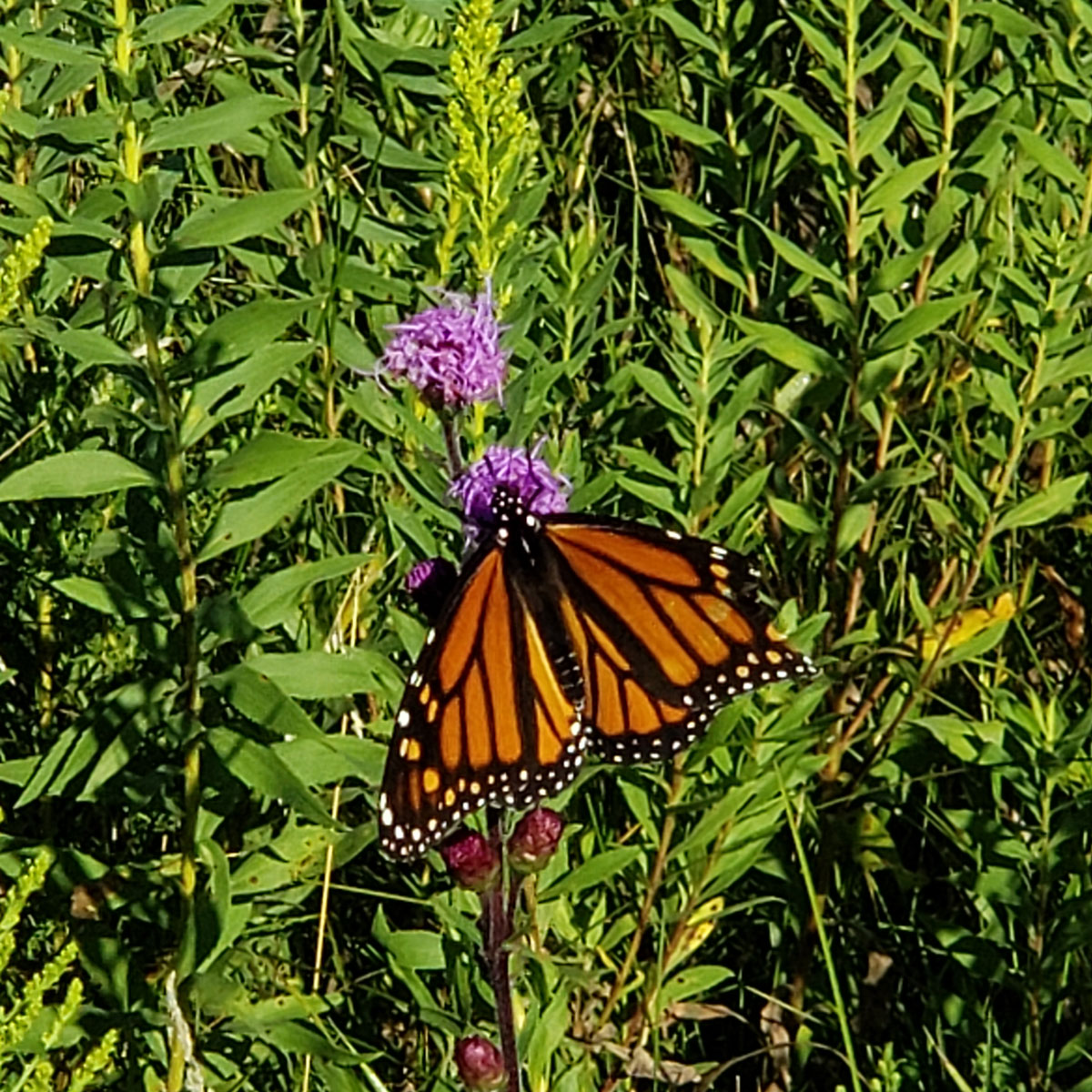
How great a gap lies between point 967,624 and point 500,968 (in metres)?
1.38

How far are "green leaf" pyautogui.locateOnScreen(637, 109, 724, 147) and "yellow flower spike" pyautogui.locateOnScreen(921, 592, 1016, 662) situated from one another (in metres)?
1.01

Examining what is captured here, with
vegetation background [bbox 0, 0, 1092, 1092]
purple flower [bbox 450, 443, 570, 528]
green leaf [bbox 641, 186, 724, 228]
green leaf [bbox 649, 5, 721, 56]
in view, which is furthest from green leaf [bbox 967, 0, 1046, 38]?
purple flower [bbox 450, 443, 570, 528]

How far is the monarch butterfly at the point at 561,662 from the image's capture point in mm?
2527

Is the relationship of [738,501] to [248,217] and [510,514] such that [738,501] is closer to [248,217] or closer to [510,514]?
[510,514]

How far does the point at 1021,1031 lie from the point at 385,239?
5.58 ft

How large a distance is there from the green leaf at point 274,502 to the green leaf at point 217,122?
0.48m

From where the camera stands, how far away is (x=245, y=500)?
2.63 metres

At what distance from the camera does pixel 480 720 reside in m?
2.61

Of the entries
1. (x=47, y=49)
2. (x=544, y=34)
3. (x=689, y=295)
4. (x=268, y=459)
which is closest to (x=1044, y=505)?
Answer: (x=689, y=295)

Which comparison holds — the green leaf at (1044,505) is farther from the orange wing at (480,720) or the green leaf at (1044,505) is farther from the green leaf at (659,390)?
the orange wing at (480,720)

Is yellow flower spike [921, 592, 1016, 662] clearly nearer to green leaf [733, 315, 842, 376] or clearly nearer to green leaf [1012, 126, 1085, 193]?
green leaf [733, 315, 842, 376]

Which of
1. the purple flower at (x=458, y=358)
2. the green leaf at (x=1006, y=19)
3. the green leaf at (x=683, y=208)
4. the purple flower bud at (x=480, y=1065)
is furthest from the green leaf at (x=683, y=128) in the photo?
the purple flower bud at (x=480, y=1065)

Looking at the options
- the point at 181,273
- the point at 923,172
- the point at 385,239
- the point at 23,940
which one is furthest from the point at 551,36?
the point at 23,940

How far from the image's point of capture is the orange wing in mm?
2496
